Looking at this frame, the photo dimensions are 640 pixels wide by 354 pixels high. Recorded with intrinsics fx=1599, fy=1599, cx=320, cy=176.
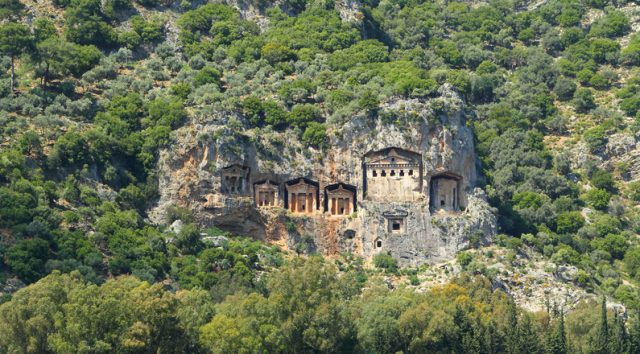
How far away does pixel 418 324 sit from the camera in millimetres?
104125

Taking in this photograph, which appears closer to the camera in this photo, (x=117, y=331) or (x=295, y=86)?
(x=117, y=331)

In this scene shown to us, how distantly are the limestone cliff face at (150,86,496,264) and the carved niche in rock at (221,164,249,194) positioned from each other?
0.11 metres

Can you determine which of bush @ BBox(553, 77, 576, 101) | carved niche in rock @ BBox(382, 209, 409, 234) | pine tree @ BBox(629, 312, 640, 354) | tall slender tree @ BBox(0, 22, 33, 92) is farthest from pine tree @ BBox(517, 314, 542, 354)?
tall slender tree @ BBox(0, 22, 33, 92)

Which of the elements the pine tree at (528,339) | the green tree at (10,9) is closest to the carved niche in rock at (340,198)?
the pine tree at (528,339)

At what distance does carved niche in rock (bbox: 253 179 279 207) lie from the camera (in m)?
127

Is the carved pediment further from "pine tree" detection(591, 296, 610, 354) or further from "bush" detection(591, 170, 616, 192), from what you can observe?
"pine tree" detection(591, 296, 610, 354)

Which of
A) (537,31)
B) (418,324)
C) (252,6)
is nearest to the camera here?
(418,324)

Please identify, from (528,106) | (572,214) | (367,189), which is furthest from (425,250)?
(528,106)

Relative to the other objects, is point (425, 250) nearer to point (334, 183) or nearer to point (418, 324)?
point (334, 183)

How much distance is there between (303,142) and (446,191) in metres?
12.2

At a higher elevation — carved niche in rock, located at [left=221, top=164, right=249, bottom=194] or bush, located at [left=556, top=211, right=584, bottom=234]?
carved niche in rock, located at [left=221, top=164, right=249, bottom=194]

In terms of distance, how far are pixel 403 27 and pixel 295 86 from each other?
33053mm

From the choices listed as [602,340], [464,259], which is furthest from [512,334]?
[464,259]

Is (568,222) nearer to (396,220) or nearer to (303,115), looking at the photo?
(396,220)
